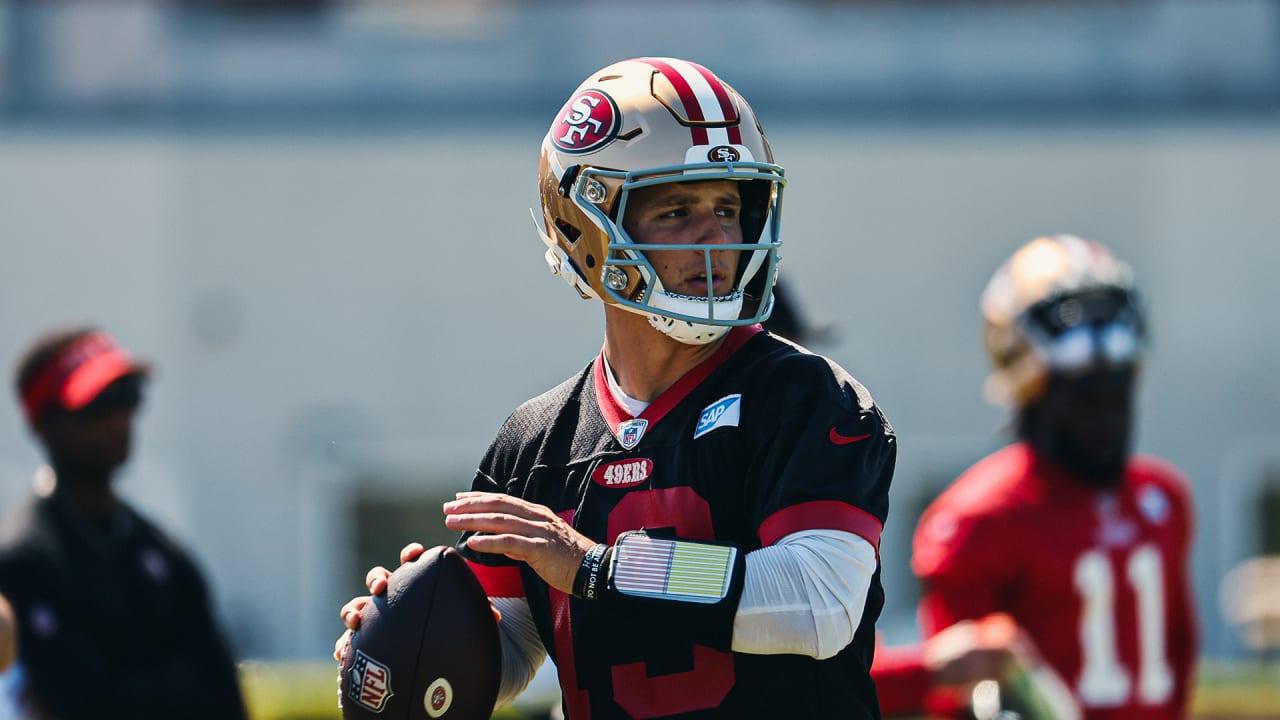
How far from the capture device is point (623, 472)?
277 centimetres

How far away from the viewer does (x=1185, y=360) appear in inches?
613

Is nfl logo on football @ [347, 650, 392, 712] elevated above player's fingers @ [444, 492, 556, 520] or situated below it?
below

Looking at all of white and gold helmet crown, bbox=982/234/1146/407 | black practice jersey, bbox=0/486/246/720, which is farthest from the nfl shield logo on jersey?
black practice jersey, bbox=0/486/246/720

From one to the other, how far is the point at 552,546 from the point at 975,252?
44.1 ft

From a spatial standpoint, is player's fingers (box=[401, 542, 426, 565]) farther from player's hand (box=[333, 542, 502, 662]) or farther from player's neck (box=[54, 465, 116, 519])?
player's neck (box=[54, 465, 116, 519])

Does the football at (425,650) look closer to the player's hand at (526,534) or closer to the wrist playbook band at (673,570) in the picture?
the player's hand at (526,534)

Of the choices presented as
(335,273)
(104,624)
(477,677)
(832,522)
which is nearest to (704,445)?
(832,522)

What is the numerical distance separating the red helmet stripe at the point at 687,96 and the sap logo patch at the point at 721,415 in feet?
1.42

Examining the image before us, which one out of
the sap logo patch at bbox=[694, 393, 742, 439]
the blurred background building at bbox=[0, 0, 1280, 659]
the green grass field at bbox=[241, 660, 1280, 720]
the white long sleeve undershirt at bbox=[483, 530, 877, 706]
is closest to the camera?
the white long sleeve undershirt at bbox=[483, 530, 877, 706]

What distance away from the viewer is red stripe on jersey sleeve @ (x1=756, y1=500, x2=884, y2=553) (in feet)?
8.39

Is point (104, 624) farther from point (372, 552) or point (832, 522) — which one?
point (372, 552)

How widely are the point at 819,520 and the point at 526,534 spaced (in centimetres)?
45

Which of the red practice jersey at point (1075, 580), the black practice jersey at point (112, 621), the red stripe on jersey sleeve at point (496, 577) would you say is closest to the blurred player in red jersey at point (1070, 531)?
the red practice jersey at point (1075, 580)

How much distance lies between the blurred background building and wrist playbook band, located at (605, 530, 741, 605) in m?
12.8
